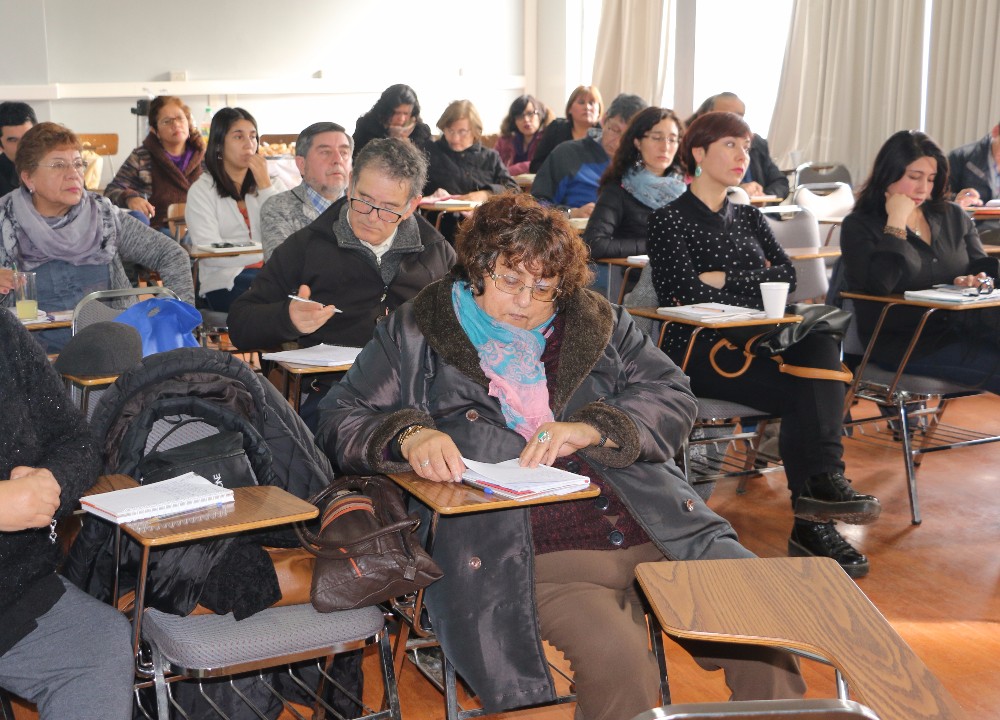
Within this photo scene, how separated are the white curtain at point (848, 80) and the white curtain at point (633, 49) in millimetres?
1741

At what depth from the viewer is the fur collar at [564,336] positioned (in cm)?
219

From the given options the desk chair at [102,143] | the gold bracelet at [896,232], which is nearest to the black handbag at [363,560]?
the gold bracelet at [896,232]

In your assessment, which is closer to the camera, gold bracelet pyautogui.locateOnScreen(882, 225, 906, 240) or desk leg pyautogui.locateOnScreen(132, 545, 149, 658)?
desk leg pyautogui.locateOnScreen(132, 545, 149, 658)

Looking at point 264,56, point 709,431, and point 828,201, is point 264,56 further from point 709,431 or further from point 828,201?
point 709,431

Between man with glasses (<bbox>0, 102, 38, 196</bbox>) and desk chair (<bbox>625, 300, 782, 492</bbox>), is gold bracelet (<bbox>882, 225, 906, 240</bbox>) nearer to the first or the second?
desk chair (<bbox>625, 300, 782, 492</bbox>)

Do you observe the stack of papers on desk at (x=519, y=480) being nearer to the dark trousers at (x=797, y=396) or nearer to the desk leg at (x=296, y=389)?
the desk leg at (x=296, y=389)

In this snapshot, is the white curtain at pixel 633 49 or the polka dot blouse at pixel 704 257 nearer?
the polka dot blouse at pixel 704 257

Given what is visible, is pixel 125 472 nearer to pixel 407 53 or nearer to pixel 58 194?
pixel 58 194

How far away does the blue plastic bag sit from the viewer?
2.97m

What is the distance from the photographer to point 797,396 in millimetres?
3279

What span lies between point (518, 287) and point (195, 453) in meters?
0.71

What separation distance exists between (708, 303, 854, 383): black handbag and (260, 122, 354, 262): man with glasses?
1.73 metres

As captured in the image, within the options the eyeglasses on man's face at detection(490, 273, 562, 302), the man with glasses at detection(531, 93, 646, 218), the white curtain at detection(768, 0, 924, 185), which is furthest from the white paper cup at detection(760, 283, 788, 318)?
the white curtain at detection(768, 0, 924, 185)

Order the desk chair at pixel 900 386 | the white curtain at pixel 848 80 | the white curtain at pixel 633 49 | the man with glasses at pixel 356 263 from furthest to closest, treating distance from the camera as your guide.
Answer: the white curtain at pixel 633 49 → the white curtain at pixel 848 80 → the desk chair at pixel 900 386 → the man with glasses at pixel 356 263
